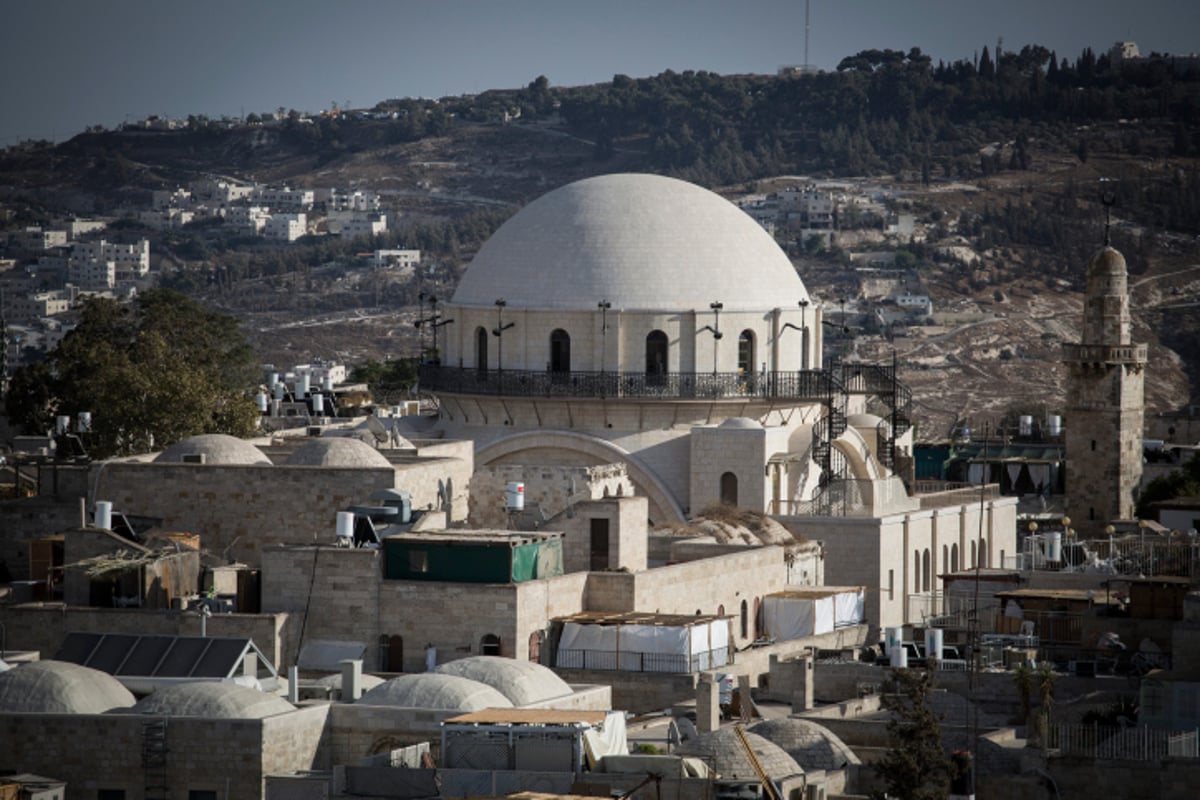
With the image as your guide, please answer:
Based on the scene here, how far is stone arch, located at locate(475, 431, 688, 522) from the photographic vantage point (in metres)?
50.7

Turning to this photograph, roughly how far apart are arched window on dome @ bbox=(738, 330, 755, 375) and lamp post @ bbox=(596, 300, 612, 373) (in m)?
2.63

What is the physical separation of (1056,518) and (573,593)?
85.7 feet

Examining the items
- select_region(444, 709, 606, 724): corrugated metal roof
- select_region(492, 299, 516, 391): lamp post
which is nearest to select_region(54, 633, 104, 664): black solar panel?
select_region(444, 709, 606, 724): corrugated metal roof

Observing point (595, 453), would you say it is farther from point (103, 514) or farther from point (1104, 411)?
point (1104, 411)

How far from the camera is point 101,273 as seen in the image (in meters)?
194

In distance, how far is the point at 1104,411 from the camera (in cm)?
6456

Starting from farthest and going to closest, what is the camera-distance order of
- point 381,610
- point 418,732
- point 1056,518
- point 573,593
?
point 1056,518 → point 573,593 → point 381,610 → point 418,732

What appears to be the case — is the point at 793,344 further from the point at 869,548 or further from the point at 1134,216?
the point at 1134,216

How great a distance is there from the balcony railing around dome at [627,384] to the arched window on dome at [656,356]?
19mm

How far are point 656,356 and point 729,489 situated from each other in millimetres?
2901

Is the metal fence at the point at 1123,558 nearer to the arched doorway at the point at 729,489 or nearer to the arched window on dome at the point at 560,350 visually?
the arched doorway at the point at 729,489

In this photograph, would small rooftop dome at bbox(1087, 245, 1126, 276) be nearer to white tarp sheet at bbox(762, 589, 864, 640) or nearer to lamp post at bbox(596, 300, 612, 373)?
lamp post at bbox(596, 300, 612, 373)

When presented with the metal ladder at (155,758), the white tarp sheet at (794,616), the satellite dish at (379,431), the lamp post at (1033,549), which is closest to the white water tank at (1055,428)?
the lamp post at (1033,549)

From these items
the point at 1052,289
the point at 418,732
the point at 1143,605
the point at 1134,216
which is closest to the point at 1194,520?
the point at 1143,605
